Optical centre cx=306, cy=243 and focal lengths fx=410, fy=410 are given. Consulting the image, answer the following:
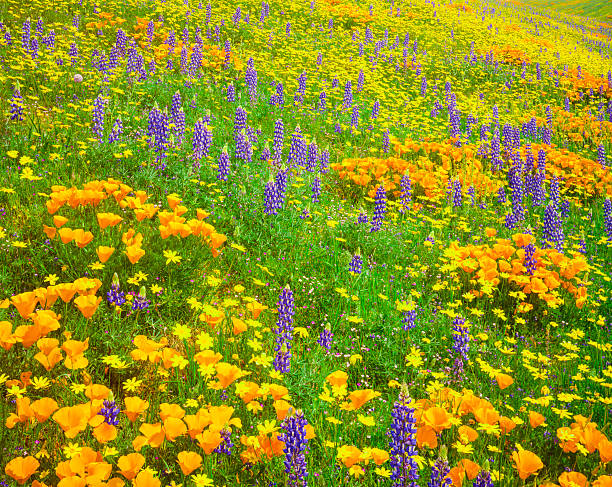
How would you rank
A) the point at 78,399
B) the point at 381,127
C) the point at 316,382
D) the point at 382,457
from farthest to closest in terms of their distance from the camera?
the point at 381,127
the point at 316,382
the point at 78,399
the point at 382,457

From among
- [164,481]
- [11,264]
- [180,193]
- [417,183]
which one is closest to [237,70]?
[417,183]

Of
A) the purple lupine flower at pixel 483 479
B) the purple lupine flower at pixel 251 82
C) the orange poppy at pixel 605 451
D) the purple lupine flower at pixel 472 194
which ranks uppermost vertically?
the purple lupine flower at pixel 251 82

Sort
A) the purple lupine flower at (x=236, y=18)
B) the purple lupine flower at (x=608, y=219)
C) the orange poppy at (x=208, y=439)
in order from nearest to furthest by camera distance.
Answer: the orange poppy at (x=208, y=439) < the purple lupine flower at (x=608, y=219) < the purple lupine flower at (x=236, y=18)

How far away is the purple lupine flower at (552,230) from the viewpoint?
564 cm

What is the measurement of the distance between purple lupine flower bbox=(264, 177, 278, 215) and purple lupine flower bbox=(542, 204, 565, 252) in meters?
3.86

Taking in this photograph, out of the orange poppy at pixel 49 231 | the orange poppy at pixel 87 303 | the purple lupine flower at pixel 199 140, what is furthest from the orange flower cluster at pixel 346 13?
the orange poppy at pixel 87 303

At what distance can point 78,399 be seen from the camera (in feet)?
7.80

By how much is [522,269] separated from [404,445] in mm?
3151

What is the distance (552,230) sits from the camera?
580 cm

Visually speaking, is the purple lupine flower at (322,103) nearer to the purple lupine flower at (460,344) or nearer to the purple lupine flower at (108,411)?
the purple lupine flower at (460,344)

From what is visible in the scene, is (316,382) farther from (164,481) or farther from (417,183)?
(417,183)

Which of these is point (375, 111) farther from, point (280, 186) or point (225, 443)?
point (225, 443)

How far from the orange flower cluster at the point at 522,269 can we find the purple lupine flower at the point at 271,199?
6.75 feet

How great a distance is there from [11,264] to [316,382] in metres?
2.54
